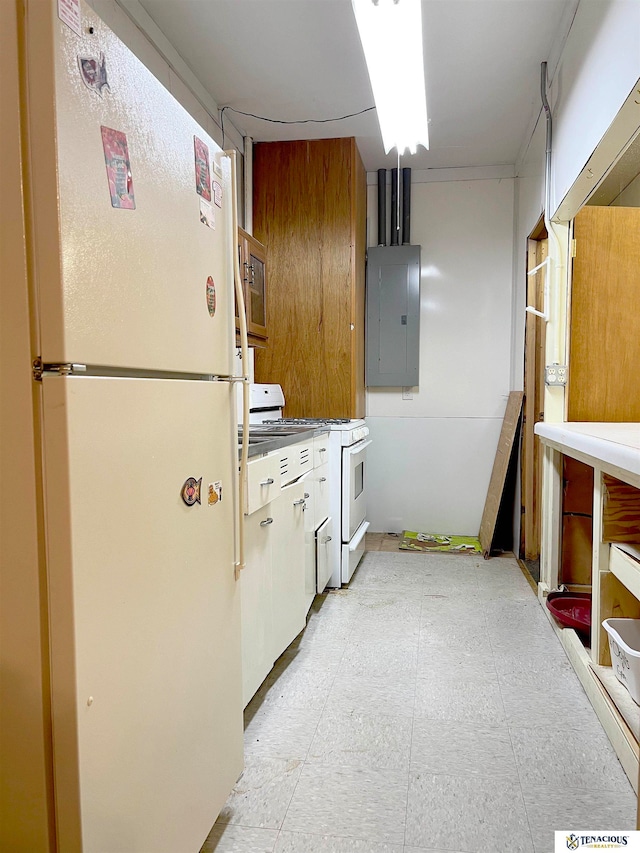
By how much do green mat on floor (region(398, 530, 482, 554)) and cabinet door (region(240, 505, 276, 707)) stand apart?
7.45ft

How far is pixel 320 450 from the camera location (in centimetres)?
292

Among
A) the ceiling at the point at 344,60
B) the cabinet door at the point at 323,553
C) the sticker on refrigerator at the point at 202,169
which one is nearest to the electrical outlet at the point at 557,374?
the cabinet door at the point at 323,553

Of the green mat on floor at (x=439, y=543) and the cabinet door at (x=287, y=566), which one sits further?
the green mat on floor at (x=439, y=543)

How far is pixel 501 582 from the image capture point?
3.32 m

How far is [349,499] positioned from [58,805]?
2.50 m

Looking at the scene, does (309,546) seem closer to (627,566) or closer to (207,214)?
(627,566)

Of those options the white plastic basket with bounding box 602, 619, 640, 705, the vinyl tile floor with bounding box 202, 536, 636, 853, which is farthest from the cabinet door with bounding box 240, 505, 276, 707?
the white plastic basket with bounding box 602, 619, 640, 705

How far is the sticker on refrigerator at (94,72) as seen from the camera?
83 cm

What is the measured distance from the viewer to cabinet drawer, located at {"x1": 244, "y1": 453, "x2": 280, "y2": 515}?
65.0 inches

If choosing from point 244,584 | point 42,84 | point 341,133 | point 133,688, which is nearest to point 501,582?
point 244,584

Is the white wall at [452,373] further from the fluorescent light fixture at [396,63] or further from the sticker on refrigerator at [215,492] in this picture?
the sticker on refrigerator at [215,492]

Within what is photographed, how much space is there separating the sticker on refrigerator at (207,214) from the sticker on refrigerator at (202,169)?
0.6 inches

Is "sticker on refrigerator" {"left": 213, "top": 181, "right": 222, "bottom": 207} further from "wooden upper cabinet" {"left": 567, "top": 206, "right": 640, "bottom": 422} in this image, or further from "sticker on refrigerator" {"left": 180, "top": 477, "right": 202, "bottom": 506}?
"wooden upper cabinet" {"left": 567, "top": 206, "right": 640, "bottom": 422}

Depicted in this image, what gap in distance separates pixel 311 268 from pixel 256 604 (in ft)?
8.61
